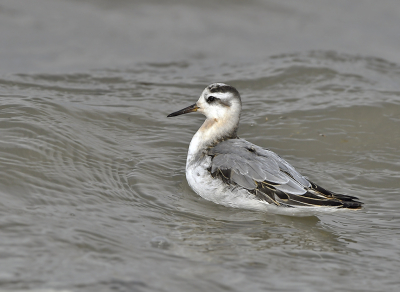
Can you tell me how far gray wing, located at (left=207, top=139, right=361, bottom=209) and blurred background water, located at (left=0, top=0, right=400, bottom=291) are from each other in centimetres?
30

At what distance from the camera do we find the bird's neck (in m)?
6.89

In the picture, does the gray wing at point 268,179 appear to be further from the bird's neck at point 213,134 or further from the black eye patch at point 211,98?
the black eye patch at point 211,98

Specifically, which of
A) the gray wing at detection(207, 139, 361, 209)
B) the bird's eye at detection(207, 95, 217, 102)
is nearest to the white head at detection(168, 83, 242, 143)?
the bird's eye at detection(207, 95, 217, 102)

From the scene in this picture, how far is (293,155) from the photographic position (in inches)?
301

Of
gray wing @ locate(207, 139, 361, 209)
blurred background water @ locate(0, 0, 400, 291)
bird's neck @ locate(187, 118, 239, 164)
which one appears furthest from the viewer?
bird's neck @ locate(187, 118, 239, 164)

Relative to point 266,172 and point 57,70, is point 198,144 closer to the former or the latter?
point 266,172

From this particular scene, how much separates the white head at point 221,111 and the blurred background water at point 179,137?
681 millimetres

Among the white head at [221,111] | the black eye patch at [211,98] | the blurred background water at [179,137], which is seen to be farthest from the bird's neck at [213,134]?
the blurred background water at [179,137]

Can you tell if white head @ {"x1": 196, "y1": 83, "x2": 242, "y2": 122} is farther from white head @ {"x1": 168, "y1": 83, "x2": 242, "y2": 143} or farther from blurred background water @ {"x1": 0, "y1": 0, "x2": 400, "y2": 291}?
blurred background water @ {"x1": 0, "y1": 0, "x2": 400, "y2": 291}

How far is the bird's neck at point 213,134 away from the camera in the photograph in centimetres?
689

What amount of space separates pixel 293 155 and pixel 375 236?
2363mm

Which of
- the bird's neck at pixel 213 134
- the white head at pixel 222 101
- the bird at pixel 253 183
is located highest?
the white head at pixel 222 101

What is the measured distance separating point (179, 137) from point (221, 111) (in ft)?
3.80

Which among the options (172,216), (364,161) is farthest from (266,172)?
(364,161)
